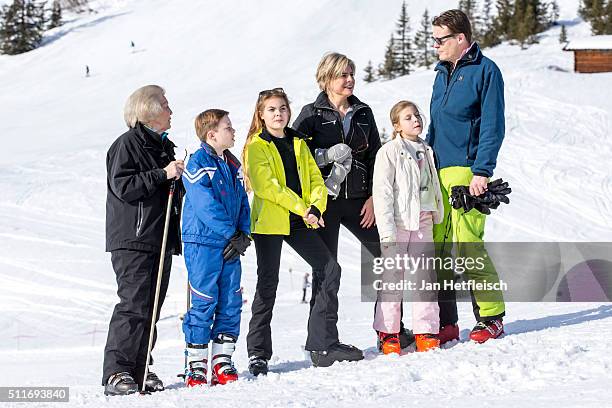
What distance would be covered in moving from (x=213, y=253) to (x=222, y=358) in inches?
26.8

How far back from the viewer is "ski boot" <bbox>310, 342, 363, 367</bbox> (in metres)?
5.27

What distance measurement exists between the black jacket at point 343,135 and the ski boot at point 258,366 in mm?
1263

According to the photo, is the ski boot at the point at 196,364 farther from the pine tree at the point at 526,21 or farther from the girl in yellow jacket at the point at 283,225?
the pine tree at the point at 526,21

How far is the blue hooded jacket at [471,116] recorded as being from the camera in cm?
522

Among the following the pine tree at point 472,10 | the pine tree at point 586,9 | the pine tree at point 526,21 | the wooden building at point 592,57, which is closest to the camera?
the wooden building at point 592,57

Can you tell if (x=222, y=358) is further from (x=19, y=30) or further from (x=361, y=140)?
(x=19, y=30)

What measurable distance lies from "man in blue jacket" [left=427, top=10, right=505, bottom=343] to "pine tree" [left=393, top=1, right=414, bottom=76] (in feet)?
156

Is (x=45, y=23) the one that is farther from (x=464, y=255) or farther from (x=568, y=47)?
(x=464, y=255)

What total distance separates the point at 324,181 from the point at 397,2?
64.9 meters

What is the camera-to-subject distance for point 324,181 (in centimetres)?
550

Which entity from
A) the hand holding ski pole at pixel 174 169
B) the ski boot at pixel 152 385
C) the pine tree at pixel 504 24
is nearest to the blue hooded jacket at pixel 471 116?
the hand holding ski pole at pixel 174 169

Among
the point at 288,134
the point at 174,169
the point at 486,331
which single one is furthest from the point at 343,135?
the point at 486,331

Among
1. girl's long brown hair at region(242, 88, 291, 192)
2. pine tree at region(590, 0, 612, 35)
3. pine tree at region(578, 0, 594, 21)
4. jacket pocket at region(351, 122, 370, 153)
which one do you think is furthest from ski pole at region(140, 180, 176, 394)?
pine tree at region(578, 0, 594, 21)

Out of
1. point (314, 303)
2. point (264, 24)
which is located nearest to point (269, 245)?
point (314, 303)
